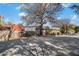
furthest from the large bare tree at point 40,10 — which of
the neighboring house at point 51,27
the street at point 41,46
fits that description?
the street at point 41,46

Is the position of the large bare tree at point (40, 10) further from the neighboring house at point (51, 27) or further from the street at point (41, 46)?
the street at point (41, 46)

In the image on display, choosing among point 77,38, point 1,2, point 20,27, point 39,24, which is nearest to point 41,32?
point 39,24

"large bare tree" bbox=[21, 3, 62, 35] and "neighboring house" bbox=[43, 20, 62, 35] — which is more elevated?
"large bare tree" bbox=[21, 3, 62, 35]

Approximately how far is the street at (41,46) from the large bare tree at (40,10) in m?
0.17

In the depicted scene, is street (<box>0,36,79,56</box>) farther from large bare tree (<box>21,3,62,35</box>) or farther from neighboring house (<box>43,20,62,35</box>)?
large bare tree (<box>21,3,62,35</box>)

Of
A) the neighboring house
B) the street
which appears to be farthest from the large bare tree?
the street

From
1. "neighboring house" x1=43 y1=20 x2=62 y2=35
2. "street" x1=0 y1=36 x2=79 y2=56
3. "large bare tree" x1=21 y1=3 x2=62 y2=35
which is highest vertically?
"large bare tree" x1=21 y1=3 x2=62 y2=35

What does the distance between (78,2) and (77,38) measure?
1.24ft

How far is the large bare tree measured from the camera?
195 cm

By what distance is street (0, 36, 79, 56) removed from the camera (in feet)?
6.28

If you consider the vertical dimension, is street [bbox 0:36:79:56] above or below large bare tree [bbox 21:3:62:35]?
below

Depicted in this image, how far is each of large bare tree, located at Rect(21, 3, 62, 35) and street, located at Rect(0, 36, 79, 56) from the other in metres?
0.17

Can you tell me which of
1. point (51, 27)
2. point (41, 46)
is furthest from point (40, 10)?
point (41, 46)

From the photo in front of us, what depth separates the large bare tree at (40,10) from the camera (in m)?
1.95
